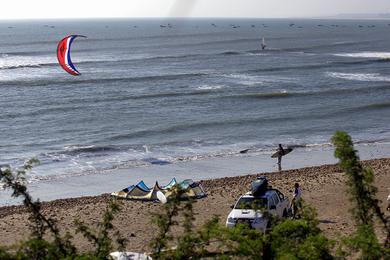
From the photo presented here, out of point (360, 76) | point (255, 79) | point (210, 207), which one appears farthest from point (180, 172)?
point (360, 76)

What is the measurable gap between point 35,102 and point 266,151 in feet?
72.3

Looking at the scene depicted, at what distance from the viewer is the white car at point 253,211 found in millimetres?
16406

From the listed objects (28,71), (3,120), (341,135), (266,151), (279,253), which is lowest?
(279,253)

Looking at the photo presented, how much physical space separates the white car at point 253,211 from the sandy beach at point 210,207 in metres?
1.29

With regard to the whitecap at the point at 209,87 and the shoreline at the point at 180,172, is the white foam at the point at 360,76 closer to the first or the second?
the whitecap at the point at 209,87

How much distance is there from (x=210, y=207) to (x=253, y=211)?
15.8ft

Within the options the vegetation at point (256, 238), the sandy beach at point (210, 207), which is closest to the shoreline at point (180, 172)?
the sandy beach at point (210, 207)

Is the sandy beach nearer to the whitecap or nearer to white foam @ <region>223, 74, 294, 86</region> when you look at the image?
the whitecap

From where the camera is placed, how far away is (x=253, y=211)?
1658 centimetres

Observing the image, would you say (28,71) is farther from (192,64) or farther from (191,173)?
(191,173)

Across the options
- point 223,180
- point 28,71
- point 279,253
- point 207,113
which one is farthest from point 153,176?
point 28,71

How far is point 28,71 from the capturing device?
69.1 metres

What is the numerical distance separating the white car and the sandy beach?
1.29 metres

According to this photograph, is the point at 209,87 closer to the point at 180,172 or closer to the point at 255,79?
the point at 255,79
